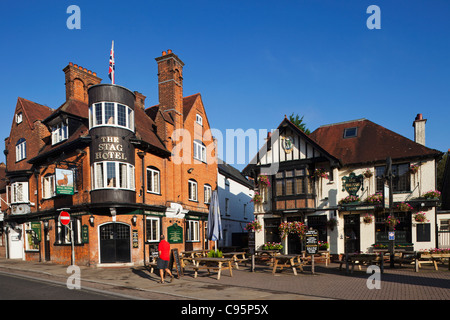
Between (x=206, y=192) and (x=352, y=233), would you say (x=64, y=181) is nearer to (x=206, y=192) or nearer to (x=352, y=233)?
(x=206, y=192)

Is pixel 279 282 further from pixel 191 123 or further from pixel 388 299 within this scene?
pixel 191 123

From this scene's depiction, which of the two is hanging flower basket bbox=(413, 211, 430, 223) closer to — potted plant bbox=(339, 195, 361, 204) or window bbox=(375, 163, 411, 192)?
window bbox=(375, 163, 411, 192)

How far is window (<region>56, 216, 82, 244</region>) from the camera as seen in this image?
65.0 feet

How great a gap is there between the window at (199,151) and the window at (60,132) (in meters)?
9.13

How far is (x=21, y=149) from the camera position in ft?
88.6

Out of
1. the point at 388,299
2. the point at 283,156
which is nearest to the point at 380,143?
the point at 283,156

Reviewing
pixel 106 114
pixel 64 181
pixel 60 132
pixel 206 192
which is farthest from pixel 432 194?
pixel 60 132

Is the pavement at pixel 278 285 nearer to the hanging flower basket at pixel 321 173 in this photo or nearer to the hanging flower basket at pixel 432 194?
the hanging flower basket at pixel 432 194

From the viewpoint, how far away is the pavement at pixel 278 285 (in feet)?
32.6

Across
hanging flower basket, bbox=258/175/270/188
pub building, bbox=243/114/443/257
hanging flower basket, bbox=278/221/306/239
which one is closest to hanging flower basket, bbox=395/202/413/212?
pub building, bbox=243/114/443/257

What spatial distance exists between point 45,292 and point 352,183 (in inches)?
664

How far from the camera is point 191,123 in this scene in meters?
26.8

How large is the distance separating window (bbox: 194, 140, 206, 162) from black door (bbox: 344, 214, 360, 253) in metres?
11.9
